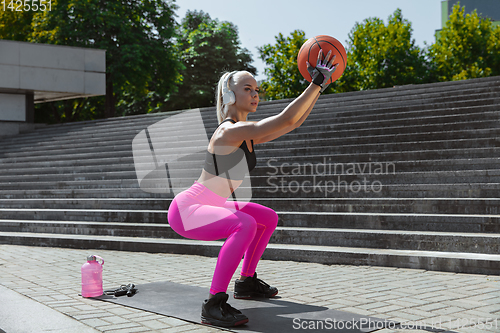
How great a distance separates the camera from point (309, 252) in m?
6.95

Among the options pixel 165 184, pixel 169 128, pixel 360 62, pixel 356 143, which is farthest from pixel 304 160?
pixel 360 62

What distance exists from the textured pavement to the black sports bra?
124cm

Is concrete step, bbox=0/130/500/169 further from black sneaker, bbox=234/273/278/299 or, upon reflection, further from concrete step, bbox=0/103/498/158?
black sneaker, bbox=234/273/278/299

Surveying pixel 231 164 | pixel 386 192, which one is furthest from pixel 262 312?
pixel 386 192

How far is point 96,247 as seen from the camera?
8.65 metres

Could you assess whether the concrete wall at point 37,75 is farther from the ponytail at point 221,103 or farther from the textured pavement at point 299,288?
the ponytail at point 221,103

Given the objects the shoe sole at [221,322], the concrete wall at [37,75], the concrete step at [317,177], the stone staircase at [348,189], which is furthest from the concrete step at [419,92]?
the concrete wall at [37,75]

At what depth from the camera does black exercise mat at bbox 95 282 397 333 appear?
12.3 ft

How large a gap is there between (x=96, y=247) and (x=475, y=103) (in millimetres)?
8610

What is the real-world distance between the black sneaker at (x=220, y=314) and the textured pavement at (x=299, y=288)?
0.28 ft

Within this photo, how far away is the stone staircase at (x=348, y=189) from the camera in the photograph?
674 centimetres

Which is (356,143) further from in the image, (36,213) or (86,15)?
(86,15)

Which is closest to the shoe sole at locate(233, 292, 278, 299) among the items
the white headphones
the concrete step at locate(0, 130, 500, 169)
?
the white headphones

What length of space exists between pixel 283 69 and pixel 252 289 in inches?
→ 1418
